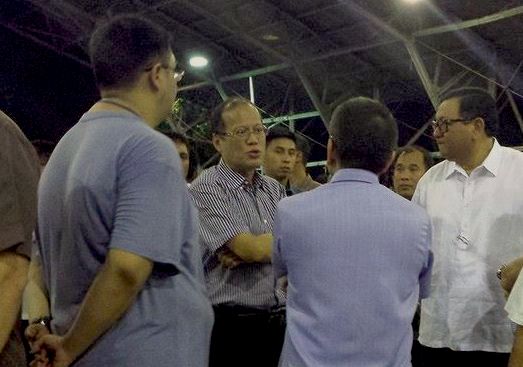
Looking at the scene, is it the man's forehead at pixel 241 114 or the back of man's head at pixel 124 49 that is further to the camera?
the man's forehead at pixel 241 114

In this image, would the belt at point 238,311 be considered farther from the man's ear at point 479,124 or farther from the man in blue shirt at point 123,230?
the man's ear at point 479,124

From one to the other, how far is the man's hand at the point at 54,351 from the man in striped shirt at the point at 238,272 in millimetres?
938

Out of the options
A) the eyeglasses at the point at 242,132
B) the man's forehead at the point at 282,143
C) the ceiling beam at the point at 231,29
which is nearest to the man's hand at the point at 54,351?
the eyeglasses at the point at 242,132

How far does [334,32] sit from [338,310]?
667 cm

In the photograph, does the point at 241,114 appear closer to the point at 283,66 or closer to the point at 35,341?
the point at 35,341

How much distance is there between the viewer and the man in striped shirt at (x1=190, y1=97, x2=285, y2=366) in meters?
2.27

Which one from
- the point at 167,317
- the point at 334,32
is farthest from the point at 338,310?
the point at 334,32

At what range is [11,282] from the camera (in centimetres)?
128

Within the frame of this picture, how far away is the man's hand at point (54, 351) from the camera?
1.32 metres

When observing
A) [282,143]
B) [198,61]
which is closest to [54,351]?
[282,143]

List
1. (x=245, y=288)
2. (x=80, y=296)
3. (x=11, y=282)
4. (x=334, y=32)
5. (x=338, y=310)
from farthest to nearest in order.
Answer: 1. (x=334, y=32)
2. (x=245, y=288)
3. (x=338, y=310)
4. (x=80, y=296)
5. (x=11, y=282)

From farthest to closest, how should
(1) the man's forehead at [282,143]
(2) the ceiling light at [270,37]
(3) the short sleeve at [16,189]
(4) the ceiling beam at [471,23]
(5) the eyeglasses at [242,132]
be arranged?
(2) the ceiling light at [270,37]
(4) the ceiling beam at [471,23]
(1) the man's forehead at [282,143]
(5) the eyeglasses at [242,132]
(3) the short sleeve at [16,189]

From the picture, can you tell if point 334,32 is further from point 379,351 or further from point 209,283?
point 379,351

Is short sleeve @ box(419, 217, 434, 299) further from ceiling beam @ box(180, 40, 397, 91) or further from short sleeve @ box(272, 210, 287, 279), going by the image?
ceiling beam @ box(180, 40, 397, 91)
